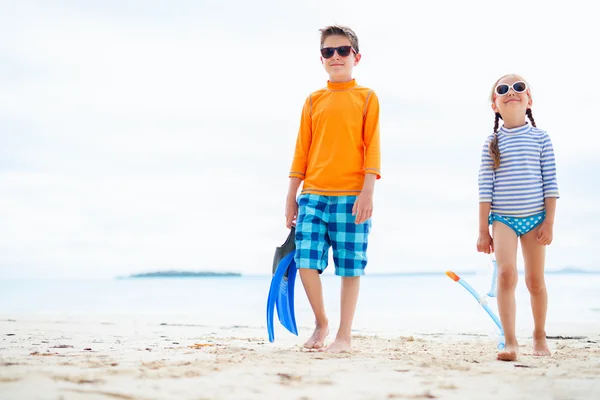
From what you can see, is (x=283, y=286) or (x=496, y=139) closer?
(x=496, y=139)

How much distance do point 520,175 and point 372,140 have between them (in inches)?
35.1

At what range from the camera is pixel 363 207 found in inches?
142

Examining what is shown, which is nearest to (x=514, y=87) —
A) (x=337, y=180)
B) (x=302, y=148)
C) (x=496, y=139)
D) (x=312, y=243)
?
(x=496, y=139)

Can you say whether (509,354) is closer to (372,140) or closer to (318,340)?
(318,340)

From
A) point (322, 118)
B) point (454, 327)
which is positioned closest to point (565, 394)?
point (322, 118)

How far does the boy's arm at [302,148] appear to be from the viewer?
394 cm

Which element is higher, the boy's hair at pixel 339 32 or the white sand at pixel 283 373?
the boy's hair at pixel 339 32

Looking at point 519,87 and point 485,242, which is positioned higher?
point 519,87

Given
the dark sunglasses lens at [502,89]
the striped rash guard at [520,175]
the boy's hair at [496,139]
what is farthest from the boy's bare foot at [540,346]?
the dark sunglasses lens at [502,89]

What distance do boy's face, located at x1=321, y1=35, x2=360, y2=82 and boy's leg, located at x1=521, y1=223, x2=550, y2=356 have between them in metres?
1.50

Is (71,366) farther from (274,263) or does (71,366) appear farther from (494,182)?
(494,182)

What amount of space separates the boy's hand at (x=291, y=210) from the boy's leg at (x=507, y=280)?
1.26 m

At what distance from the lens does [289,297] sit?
4.11m

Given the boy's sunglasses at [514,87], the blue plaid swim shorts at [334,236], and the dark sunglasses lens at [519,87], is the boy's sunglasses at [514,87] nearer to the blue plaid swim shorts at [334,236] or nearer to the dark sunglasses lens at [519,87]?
the dark sunglasses lens at [519,87]
